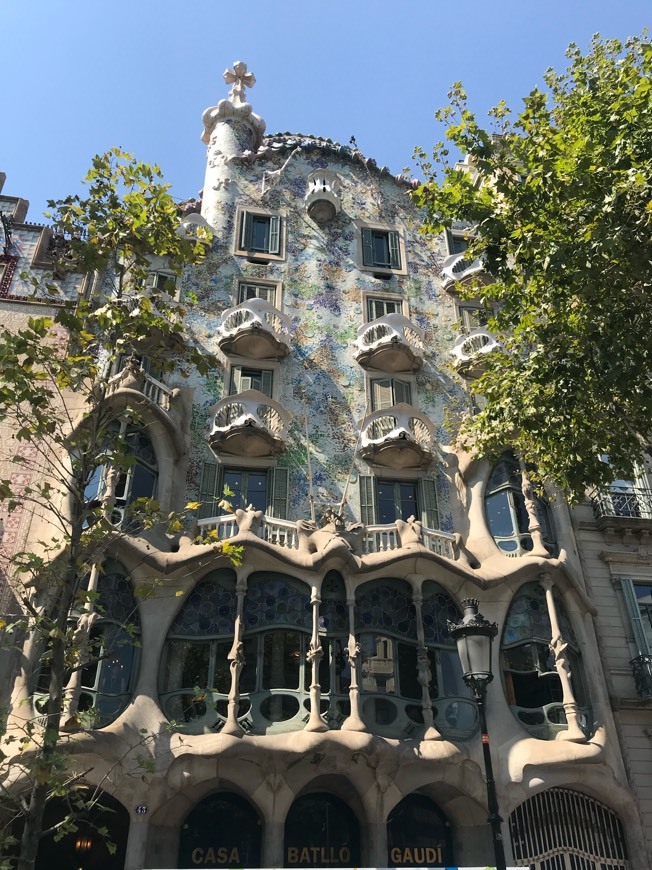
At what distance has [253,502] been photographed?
56.0 ft

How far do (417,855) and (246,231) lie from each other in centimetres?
1670

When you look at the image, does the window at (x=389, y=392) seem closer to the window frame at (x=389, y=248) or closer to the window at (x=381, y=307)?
the window at (x=381, y=307)

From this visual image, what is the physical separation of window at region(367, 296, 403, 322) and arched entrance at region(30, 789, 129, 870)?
1376 centimetres

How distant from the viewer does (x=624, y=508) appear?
18344 millimetres

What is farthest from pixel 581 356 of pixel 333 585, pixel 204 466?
pixel 204 466

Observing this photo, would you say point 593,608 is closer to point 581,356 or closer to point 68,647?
point 581,356

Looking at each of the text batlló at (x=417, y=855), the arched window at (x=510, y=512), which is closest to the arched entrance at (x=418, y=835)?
the text batlló at (x=417, y=855)

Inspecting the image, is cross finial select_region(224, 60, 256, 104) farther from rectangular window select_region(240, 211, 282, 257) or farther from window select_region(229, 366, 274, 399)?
window select_region(229, 366, 274, 399)

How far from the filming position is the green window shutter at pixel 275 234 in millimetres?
21438

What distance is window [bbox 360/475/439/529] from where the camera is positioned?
17.3m

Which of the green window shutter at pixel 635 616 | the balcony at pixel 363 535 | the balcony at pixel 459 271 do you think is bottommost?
the green window shutter at pixel 635 616

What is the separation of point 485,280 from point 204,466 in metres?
10.4

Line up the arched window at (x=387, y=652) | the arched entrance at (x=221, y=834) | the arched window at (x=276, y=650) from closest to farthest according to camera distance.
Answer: the arched entrance at (x=221, y=834) < the arched window at (x=276, y=650) < the arched window at (x=387, y=652)

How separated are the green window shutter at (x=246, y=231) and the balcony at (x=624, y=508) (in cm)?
1198
